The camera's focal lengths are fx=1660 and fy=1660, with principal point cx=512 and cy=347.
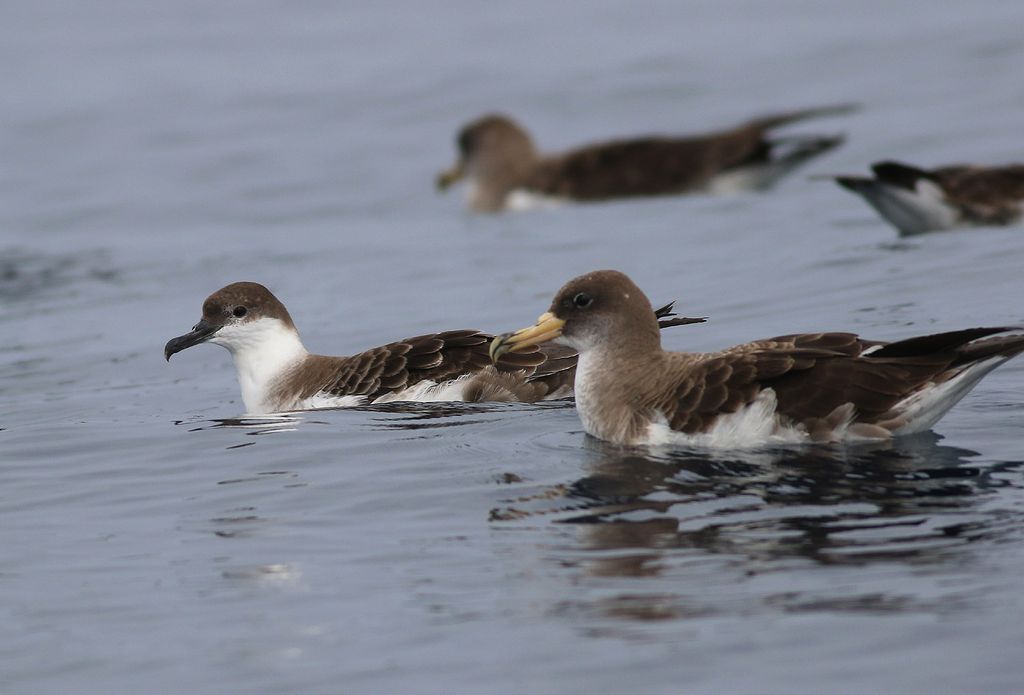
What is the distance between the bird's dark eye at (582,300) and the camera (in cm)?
→ 973

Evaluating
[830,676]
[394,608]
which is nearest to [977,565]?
[830,676]

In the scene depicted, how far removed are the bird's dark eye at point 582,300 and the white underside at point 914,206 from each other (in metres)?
6.50

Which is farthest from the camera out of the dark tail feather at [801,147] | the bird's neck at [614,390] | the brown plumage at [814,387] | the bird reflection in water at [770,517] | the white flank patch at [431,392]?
the dark tail feather at [801,147]

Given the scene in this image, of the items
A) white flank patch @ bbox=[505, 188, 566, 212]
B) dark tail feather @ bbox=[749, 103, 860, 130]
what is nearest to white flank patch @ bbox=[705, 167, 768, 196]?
dark tail feather @ bbox=[749, 103, 860, 130]

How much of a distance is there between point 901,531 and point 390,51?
25.9 m

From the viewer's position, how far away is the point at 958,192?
1538cm

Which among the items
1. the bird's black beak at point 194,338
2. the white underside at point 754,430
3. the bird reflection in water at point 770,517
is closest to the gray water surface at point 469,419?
the bird reflection in water at point 770,517

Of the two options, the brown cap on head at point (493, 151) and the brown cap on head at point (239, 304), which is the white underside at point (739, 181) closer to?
the brown cap on head at point (493, 151)

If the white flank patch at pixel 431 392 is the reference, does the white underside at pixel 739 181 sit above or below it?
above

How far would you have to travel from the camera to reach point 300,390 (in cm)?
1129

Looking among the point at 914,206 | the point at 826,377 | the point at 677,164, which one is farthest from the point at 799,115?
the point at 826,377

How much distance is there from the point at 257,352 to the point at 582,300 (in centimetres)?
297

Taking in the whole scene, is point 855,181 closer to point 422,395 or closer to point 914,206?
point 914,206

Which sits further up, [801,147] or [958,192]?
[801,147]
